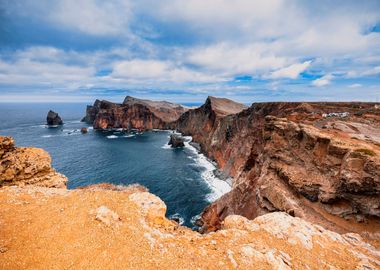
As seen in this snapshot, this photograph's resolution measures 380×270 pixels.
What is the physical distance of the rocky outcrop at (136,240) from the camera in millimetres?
10016

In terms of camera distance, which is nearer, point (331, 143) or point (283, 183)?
point (331, 143)

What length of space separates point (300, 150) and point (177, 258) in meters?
24.8

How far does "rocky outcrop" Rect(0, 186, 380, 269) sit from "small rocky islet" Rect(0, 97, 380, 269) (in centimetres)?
6

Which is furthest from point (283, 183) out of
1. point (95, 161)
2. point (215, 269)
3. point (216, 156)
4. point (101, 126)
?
point (101, 126)

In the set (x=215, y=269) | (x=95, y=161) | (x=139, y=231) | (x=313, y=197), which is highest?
(x=139, y=231)

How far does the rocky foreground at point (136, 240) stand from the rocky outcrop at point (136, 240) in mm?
47

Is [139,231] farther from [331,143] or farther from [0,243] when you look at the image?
[331,143]

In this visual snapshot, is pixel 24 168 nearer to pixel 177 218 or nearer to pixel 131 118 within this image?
pixel 177 218

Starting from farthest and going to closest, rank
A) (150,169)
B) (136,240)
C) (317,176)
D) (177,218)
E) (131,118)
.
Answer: (131,118) < (150,169) < (177,218) < (317,176) < (136,240)

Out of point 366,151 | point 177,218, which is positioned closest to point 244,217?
point 366,151

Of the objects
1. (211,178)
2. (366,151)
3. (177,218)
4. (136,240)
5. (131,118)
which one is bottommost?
(177,218)

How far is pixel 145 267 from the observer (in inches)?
385

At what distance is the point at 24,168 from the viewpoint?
18.4 m

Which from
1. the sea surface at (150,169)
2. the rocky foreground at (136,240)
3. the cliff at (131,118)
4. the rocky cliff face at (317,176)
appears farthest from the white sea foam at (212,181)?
the cliff at (131,118)
